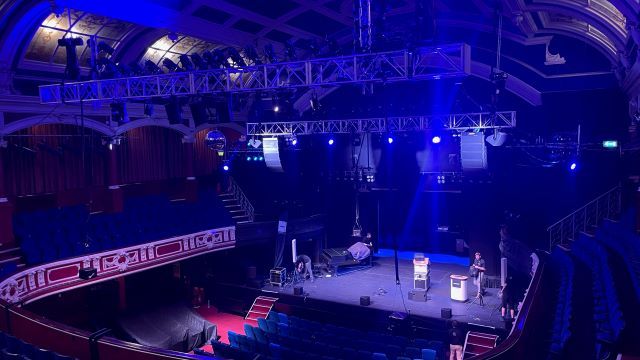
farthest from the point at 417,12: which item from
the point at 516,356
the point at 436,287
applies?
the point at 436,287

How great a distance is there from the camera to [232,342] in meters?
11.0

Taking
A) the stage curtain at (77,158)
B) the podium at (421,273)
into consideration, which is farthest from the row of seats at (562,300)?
the stage curtain at (77,158)

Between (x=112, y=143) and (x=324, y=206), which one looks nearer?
(x=112, y=143)

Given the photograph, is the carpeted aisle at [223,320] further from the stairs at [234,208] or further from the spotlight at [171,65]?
the spotlight at [171,65]

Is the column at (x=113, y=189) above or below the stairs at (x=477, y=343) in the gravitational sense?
above

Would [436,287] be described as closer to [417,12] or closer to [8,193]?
[417,12]

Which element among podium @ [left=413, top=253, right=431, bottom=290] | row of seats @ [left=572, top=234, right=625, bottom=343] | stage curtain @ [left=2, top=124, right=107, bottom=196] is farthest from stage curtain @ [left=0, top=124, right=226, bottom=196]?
row of seats @ [left=572, top=234, right=625, bottom=343]

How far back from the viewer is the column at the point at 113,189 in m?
16.7

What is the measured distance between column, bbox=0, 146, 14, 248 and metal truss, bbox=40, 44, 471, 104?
2.90 metres

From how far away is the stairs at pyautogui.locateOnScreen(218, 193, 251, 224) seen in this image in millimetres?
20609

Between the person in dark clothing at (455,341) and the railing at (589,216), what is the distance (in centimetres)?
520

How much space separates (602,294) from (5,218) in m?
14.9

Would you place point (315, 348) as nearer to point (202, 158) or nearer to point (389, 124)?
point (389, 124)

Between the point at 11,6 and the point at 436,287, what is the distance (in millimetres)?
15768
